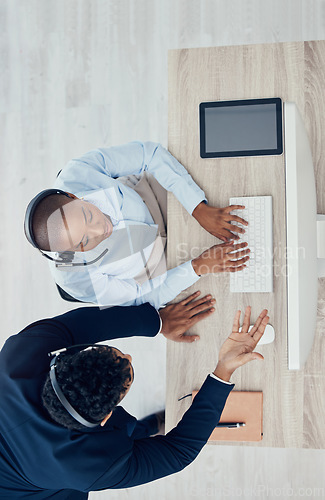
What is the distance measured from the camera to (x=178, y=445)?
3.84 feet

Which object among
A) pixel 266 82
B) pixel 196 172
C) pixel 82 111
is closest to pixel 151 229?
pixel 196 172

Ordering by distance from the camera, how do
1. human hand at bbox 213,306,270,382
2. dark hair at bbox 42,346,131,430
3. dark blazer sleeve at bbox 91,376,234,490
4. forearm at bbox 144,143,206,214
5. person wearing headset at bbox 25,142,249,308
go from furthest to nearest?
1. forearm at bbox 144,143,206,214
2. person wearing headset at bbox 25,142,249,308
3. human hand at bbox 213,306,270,382
4. dark blazer sleeve at bbox 91,376,234,490
5. dark hair at bbox 42,346,131,430

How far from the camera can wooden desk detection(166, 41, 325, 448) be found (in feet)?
4.52

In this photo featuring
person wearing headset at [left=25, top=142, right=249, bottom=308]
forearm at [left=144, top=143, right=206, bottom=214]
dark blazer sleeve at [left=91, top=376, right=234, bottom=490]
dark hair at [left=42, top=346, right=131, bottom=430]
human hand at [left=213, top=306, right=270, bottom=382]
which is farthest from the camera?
forearm at [left=144, top=143, right=206, bottom=214]

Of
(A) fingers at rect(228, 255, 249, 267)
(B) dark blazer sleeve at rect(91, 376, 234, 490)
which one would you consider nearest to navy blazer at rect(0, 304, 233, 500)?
(B) dark blazer sleeve at rect(91, 376, 234, 490)

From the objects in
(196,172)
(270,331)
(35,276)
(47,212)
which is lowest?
(270,331)

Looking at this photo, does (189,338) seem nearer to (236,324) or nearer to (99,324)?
(236,324)

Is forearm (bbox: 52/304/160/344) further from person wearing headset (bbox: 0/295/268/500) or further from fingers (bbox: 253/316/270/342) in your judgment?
fingers (bbox: 253/316/270/342)

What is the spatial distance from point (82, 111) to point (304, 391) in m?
1.69

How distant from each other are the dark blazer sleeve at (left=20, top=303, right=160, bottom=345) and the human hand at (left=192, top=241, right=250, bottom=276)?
0.22 meters

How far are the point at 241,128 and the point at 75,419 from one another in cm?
101

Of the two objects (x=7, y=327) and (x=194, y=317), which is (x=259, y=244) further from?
(x=7, y=327)

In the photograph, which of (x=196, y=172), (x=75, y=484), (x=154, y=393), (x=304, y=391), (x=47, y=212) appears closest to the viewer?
(x=75, y=484)

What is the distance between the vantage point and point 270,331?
1.38 meters
